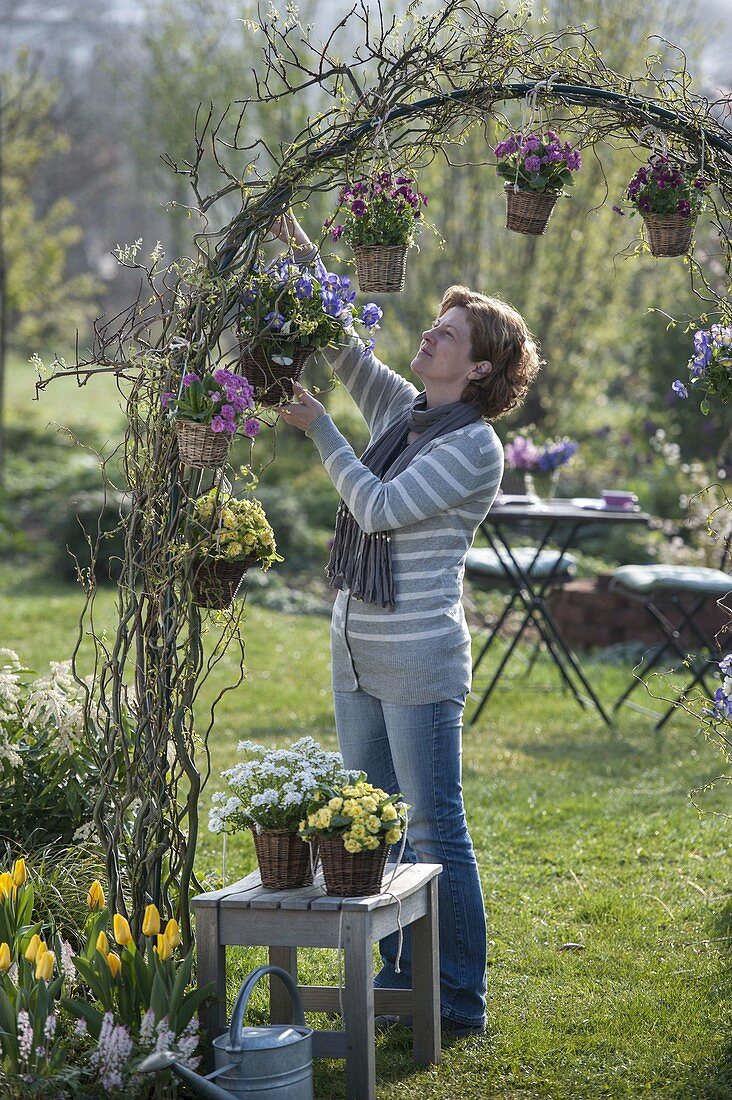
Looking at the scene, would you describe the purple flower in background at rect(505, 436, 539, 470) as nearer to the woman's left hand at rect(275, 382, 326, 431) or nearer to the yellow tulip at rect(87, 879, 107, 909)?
the woman's left hand at rect(275, 382, 326, 431)

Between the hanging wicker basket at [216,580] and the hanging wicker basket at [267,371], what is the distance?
37 cm

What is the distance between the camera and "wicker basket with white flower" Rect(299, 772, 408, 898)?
256cm

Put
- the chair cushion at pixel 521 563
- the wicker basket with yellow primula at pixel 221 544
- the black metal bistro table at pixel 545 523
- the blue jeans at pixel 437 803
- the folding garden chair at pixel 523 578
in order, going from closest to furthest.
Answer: the wicker basket with yellow primula at pixel 221 544 < the blue jeans at pixel 437 803 < the black metal bistro table at pixel 545 523 < the folding garden chair at pixel 523 578 < the chair cushion at pixel 521 563

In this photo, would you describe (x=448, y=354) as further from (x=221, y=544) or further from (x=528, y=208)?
(x=221, y=544)

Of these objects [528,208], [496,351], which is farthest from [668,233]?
[496,351]

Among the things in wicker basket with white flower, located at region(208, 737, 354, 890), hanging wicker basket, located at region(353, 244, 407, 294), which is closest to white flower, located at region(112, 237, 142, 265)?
hanging wicker basket, located at region(353, 244, 407, 294)

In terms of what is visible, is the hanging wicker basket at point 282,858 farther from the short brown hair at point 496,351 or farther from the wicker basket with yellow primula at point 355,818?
the short brown hair at point 496,351

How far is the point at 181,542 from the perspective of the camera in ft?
9.34

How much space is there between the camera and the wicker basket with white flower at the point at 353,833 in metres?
2.56

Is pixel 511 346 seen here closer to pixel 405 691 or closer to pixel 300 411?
pixel 300 411

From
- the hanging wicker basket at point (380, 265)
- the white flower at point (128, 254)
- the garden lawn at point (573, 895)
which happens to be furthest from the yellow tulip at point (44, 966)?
the hanging wicker basket at point (380, 265)

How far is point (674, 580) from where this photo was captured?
19.2 feet

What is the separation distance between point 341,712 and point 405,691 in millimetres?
220

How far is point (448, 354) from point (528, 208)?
0.43m
